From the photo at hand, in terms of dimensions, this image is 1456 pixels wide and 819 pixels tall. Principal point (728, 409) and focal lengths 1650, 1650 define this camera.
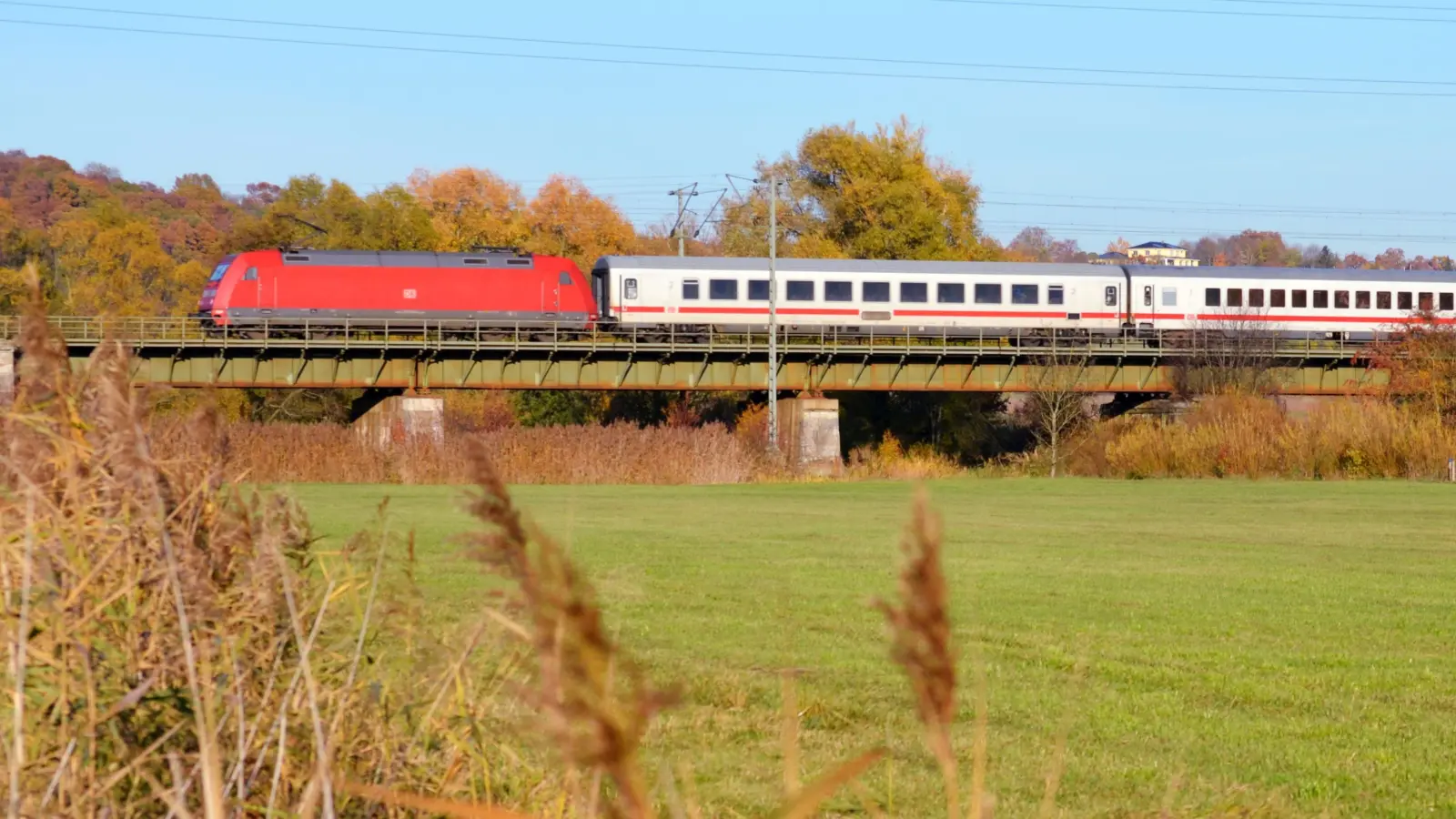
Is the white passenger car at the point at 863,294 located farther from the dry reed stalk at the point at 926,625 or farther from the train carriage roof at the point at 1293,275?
the dry reed stalk at the point at 926,625

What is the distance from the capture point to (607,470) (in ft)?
134

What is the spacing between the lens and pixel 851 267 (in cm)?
5112

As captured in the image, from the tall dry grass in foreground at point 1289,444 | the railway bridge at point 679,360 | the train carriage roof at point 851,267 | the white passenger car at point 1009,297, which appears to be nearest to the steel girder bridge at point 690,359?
the railway bridge at point 679,360

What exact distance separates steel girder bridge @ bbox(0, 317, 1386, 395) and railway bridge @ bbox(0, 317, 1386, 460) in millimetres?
48

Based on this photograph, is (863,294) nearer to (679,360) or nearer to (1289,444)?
(679,360)

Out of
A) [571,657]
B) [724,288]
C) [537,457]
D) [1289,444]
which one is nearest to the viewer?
[571,657]

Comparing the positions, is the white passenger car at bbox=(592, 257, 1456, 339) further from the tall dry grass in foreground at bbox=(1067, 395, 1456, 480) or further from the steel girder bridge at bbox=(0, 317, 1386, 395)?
the tall dry grass in foreground at bbox=(1067, 395, 1456, 480)

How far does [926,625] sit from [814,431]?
164ft

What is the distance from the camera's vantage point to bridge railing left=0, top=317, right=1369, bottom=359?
159 ft

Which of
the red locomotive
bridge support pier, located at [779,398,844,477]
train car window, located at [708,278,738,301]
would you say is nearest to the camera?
the red locomotive

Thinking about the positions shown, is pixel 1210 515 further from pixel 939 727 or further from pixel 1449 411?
pixel 939 727

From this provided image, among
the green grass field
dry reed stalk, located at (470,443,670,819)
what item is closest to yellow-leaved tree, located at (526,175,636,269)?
the green grass field

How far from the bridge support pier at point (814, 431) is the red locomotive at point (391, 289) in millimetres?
7036

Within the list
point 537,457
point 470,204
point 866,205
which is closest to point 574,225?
point 470,204
